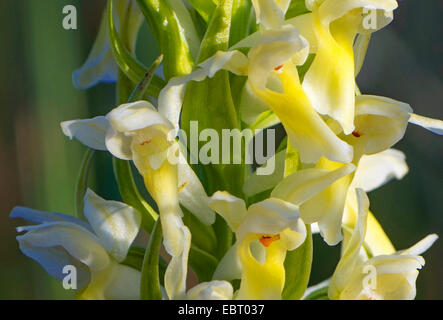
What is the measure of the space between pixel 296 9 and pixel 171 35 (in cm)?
19

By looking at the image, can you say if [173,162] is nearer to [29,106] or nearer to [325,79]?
[325,79]

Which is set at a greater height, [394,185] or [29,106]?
[29,106]

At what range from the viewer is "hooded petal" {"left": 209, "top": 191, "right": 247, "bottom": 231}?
987 mm

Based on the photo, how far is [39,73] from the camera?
6.45 ft

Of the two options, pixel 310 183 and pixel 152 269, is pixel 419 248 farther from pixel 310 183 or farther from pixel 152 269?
pixel 152 269

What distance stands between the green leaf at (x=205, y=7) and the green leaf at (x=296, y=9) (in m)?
0.11

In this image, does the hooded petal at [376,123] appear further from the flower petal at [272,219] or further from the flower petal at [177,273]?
the flower petal at [177,273]

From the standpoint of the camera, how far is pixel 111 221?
1.11m

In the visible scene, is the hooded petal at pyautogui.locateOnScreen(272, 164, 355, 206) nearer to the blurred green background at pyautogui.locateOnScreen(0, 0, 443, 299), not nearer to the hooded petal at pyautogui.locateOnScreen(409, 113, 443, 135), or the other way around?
the hooded petal at pyautogui.locateOnScreen(409, 113, 443, 135)

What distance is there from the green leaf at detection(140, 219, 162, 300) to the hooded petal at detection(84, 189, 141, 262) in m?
0.10

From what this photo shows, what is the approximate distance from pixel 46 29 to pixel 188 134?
38.2 inches

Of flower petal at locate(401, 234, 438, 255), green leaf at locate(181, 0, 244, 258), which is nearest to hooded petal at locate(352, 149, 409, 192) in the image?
flower petal at locate(401, 234, 438, 255)
